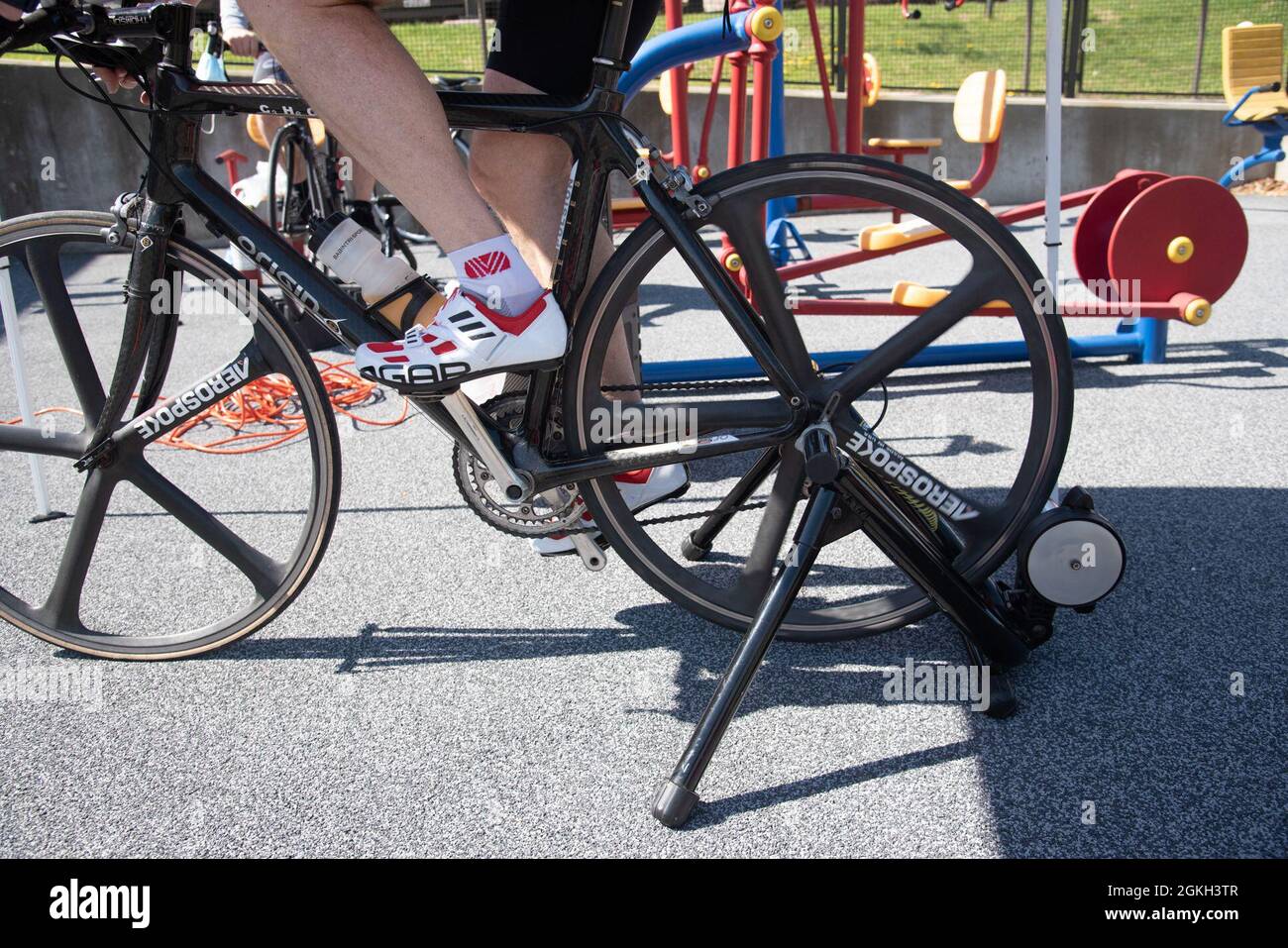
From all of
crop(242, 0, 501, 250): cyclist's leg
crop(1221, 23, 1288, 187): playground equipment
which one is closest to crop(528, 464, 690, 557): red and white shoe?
crop(242, 0, 501, 250): cyclist's leg

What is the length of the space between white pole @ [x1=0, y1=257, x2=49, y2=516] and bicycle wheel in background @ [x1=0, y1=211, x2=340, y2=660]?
6 centimetres

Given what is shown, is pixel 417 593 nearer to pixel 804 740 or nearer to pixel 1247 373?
pixel 804 740

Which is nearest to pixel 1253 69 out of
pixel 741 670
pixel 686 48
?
pixel 686 48

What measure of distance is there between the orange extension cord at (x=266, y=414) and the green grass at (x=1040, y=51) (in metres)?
6.16

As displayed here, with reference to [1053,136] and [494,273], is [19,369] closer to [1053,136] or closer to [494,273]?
[494,273]

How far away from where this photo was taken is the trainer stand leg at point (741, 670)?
1.64 meters

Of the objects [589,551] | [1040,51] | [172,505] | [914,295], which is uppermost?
[1040,51]

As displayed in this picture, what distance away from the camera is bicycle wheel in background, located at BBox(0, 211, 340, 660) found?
2.01 meters

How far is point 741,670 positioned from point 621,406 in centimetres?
56

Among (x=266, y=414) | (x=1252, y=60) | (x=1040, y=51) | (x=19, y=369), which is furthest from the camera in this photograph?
(x=1040, y=51)

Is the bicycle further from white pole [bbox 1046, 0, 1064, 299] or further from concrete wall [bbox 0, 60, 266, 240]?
concrete wall [bbox 0, 60, 266, 240]

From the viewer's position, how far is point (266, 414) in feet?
12.1

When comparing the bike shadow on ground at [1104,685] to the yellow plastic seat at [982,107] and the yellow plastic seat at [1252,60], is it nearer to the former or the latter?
the yellow plastic seat at [982,107]

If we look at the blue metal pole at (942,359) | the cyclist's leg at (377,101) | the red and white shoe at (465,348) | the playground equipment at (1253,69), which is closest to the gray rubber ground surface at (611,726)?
the red and white shoe at (465,348)
